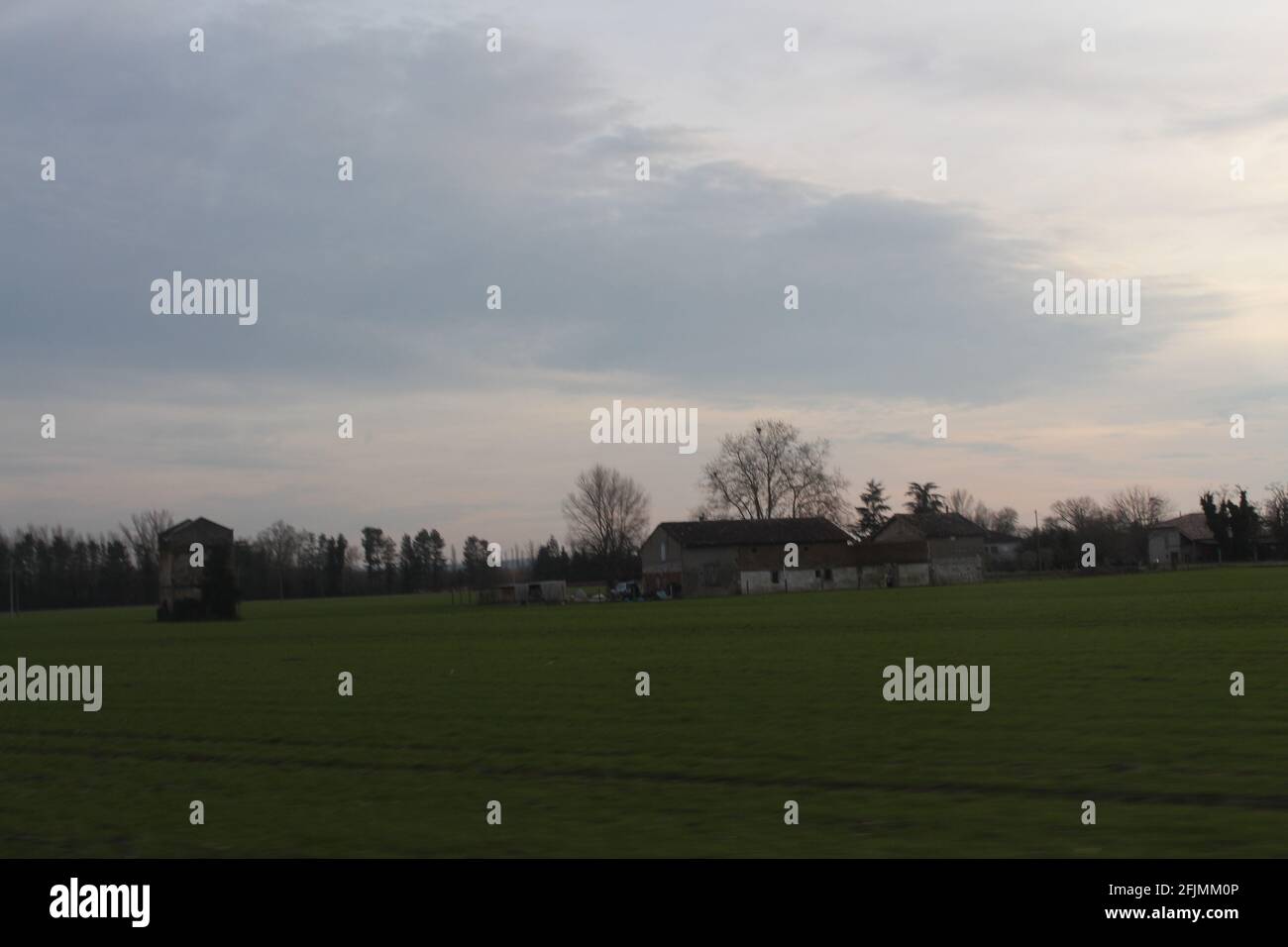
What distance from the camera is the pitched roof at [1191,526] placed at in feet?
529

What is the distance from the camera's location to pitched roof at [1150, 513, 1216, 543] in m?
161

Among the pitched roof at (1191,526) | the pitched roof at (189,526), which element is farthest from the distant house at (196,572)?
the pitched roof at (1191,526)

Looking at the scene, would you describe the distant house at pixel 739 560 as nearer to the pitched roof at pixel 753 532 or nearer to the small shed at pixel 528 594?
the pitched roof at pixel 753 532

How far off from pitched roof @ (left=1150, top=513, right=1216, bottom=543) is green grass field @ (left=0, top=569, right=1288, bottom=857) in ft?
453

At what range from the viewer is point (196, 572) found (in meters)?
87.0

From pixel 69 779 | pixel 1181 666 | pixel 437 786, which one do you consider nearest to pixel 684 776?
pixel 437 786

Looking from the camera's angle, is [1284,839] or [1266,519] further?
[1266,519]

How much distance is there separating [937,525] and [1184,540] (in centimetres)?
4482

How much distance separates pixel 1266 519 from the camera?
452 ft

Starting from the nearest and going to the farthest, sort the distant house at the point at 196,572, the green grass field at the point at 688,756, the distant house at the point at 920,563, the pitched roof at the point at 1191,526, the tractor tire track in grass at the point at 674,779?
the green grass field at the point at 688,756, the tractor tire track in grass at the point at 674,779, the distant house at the point at 196,572, the distant house at the point at 920,563, the pitched roof at the point at 1191,526

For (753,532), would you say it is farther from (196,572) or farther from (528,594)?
(196,572)

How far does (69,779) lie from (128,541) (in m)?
163

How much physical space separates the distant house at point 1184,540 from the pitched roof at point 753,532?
187ft
